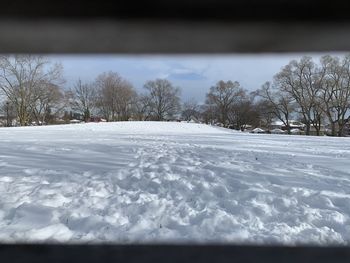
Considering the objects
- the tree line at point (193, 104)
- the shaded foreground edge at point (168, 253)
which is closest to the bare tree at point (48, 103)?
the tree line at point (193, 104)

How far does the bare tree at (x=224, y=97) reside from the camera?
80.5m

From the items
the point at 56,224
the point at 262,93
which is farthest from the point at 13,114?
the point at 56,224

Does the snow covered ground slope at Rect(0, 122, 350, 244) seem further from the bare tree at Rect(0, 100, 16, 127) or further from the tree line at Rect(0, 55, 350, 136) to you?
the bare tree at Rect(0, 100, 16, 127)

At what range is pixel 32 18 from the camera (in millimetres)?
3410

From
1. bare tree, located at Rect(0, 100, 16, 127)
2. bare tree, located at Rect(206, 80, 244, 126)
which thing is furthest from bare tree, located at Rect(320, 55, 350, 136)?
bare tree, located at Rect(0, 100, 16, 127)

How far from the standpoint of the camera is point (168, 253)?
4.25 meters

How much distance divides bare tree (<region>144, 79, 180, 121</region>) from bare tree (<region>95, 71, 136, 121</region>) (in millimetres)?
8711

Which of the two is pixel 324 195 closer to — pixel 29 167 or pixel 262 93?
pixel 29 167

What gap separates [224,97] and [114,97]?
25.2 meters

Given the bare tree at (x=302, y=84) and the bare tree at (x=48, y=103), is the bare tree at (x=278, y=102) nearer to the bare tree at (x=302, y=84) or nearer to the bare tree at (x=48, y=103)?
the bare tree at (x=302, y=84)

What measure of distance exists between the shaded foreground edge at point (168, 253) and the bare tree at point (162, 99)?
73.5m

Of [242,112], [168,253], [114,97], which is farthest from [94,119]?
[168,253]

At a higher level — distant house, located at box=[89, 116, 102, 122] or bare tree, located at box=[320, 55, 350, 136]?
bare tree, located at box=[320, 55, 350, 136]

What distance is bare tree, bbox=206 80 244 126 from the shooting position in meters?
80.5
